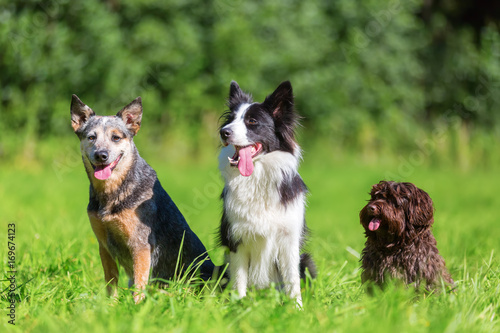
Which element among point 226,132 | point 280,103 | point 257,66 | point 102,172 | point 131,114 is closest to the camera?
point 226,132

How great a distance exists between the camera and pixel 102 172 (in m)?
3.90

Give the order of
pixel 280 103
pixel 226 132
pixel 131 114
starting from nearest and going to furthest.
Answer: pixel 226 132 < pixel 280 103 < pixel 131 114

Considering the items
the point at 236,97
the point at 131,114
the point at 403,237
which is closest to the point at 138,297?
the point at 131,114

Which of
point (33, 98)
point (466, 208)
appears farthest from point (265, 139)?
point (33, 98)

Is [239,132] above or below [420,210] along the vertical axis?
above

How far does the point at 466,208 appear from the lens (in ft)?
35.2

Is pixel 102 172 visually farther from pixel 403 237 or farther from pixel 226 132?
pixel 403 237

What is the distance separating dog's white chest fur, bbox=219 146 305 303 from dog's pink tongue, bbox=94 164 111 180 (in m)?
0.80

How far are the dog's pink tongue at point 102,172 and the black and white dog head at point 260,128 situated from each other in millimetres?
844

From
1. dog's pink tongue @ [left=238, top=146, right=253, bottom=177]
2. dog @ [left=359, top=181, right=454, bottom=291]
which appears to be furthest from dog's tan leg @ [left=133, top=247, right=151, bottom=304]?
dog @ [left=359, top=181, right=454, bottom=291]

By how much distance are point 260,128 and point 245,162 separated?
0.27m

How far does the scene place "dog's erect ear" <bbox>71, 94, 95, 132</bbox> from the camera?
4145mm

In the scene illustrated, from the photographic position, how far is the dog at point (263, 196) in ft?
12.7

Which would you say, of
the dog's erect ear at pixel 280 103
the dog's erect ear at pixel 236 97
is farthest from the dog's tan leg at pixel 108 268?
the dog's erect ear at pixel 280 103
